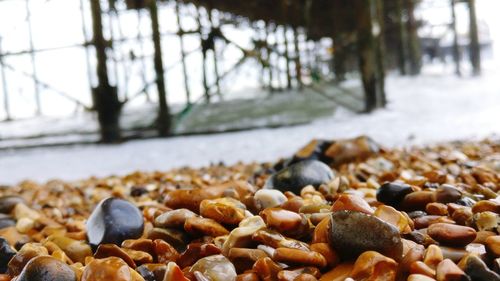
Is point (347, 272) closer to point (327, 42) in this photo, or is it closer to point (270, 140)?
point (270, 140)

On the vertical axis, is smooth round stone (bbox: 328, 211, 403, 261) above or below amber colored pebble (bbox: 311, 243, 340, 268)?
above

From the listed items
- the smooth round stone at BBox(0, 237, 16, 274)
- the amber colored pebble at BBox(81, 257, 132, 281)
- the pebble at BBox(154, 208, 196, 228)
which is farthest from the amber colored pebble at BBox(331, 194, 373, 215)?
the smooth round stone at BBox(0, 237, 16, 274)

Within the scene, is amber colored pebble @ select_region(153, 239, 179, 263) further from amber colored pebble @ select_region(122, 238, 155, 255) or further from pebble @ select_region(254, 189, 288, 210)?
pebble @ select_region(254, 189, 288, 210)

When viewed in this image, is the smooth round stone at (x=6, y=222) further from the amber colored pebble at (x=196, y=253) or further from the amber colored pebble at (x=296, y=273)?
the amber colored pebble at (x=296, y=273)

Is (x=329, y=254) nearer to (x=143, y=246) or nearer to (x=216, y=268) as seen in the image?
(x=216, y=268)

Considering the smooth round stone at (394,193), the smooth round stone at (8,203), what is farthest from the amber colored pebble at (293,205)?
→ the smooth round stone at (8,203)

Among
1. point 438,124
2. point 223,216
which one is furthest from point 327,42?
point 223,216

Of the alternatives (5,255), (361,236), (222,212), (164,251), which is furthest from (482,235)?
(5,255)

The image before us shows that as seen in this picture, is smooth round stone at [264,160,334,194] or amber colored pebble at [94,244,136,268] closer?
amber colored pebble at [94,244,136,268]
